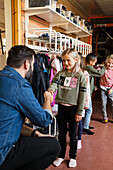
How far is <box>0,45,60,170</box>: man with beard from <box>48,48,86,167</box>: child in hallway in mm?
554

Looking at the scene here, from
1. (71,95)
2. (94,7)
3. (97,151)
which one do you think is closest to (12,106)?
(71,95)

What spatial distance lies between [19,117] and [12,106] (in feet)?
0.34

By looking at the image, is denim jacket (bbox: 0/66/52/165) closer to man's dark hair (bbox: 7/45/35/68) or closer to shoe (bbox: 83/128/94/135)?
man's dark hair (bbox: 7/45/35/68)

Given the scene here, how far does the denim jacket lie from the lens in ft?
3.48

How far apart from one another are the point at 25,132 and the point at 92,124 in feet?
6.68

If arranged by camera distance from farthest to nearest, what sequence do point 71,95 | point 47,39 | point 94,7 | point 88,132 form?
point 94,7 < point 88,132 < point 47,39 < point 71,95

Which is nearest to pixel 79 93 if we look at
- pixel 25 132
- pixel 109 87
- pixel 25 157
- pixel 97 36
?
pixel 25 132

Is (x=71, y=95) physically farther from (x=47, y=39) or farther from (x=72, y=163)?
(x=47, y=39)

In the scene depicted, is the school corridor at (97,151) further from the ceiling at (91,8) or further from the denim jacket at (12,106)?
the ceiling at (91,8)

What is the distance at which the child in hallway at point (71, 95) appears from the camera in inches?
72.1

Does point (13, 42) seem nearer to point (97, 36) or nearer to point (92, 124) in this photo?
point (92, 124)

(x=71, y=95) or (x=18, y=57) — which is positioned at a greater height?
Result: (x=18, y=57)

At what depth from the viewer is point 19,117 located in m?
1.14

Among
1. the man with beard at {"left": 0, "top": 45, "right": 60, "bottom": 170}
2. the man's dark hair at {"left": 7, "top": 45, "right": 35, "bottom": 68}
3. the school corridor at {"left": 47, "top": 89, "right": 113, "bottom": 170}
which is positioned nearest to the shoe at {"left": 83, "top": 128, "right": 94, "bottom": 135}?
the school corridor at {"left": 47, "top": 89, "right": 113, "bottom": 170}
